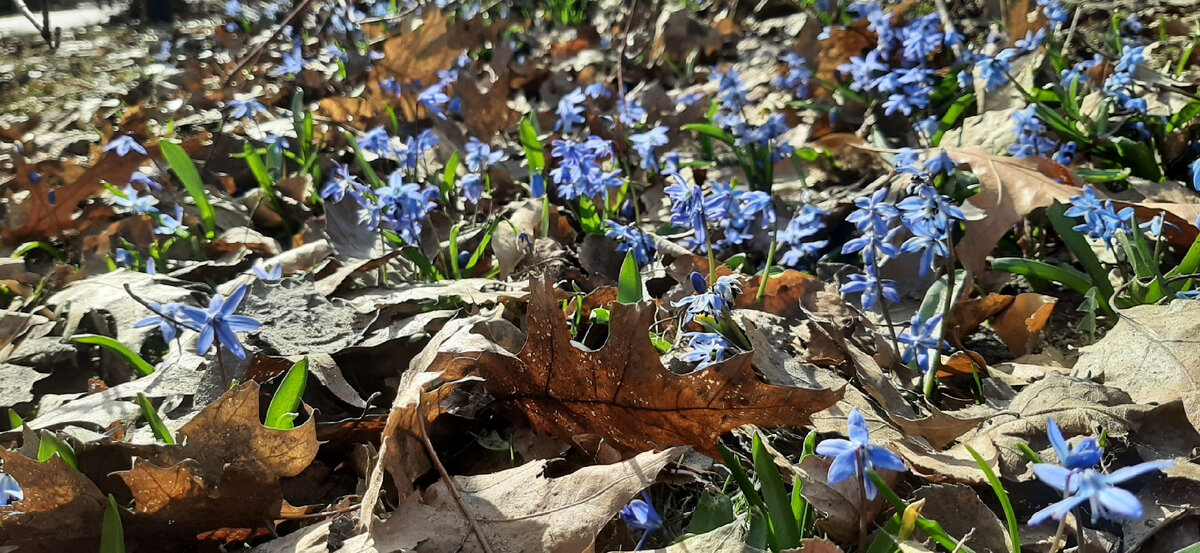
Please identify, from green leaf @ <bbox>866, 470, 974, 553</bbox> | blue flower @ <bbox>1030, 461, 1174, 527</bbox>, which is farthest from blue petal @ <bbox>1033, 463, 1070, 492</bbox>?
green leaf @ <bbox>866, 470, 974, 553</bbox>

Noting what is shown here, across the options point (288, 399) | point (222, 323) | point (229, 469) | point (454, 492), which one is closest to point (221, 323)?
point (222, 323)

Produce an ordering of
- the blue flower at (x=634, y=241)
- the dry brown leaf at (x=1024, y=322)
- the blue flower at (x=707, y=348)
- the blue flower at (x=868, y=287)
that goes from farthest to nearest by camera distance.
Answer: the blue flower at (x=634, y=241), the dry brown leaf at (x=1024, y=322), the blue flower at (x=868, y=287), the blue flower at (x=707, y=348)

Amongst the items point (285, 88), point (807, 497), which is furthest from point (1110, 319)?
point (285, 88)

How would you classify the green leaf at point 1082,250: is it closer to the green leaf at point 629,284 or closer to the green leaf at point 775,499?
the green leaf at point 629,284

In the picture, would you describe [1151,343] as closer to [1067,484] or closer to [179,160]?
[1067,484]

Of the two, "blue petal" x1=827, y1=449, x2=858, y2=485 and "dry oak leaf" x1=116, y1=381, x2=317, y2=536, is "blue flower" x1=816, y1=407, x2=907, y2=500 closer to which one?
"blue petal" x1=827, y1=449, x2=858, y2=485

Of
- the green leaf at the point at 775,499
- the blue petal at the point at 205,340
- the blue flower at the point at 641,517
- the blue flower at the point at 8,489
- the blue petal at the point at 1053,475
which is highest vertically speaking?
the blue petal at the point at 1053,475

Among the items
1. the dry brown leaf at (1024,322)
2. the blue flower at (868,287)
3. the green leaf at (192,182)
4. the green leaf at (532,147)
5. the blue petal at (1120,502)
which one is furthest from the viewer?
the green leaf at (532,147)

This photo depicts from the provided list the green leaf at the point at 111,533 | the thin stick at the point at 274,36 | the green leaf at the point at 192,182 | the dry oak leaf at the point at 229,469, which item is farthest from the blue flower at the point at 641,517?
the thin stick at the point at 274,36
